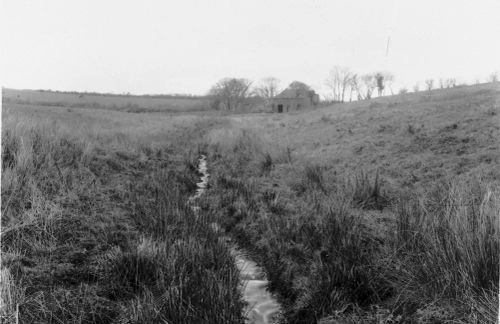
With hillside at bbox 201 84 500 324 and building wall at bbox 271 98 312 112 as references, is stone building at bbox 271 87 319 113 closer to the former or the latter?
building wall at bbox 271 98 312 112

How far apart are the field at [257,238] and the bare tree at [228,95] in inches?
2604

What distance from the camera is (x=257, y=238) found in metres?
5.49

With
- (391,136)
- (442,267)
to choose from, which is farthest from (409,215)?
(391,136)

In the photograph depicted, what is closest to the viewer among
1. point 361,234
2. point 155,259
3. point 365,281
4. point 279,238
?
point 365,281

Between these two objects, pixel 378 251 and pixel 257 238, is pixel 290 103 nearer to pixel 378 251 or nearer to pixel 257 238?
pixel 257 238

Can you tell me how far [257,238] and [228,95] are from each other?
70850mm

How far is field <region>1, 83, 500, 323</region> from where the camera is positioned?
2975 millimetres

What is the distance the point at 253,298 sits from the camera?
13.1 ft

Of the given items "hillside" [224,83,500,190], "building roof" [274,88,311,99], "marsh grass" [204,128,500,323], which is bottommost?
"marsh grass" [204,128,500,323]

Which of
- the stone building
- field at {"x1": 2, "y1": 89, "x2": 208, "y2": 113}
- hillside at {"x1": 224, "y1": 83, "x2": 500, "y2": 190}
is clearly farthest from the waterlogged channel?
the stone building

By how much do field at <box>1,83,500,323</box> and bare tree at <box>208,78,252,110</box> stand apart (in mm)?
66129

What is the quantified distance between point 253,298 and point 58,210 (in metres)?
3.02

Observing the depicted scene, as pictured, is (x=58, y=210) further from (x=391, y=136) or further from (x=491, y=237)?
(x=391, y=136)

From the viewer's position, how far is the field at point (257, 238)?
297 cm
